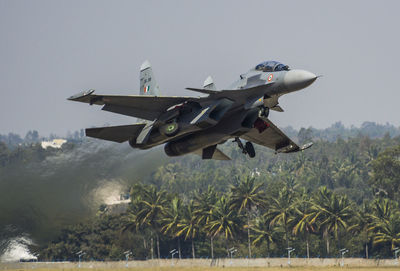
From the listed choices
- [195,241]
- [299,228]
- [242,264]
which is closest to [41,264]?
[242,264]

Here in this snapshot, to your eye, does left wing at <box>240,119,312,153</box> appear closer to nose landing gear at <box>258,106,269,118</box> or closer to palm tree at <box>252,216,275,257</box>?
nose landing gear at <box>258,106,269,118</box>

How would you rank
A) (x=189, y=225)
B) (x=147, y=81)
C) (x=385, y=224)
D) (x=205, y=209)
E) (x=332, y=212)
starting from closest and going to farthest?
(x=147, y=81)
(x=385, y=224)
(x=332, y=212)
(x=205, y=209)
(x=189, y=225)

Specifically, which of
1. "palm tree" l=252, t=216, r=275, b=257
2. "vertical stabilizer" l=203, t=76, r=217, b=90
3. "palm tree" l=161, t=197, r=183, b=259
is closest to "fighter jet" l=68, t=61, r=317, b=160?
"vertical stabilizer" l=203, t=76, r=217, b=90

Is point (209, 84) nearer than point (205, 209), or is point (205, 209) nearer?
point (209, 84)

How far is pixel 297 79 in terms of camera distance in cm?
3148

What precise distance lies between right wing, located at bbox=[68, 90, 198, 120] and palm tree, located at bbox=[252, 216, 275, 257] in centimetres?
5616

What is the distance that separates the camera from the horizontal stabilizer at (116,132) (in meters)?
35.9

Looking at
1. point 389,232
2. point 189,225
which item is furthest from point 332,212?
point 189,225

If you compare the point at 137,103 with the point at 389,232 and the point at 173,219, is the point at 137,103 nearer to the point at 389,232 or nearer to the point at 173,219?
the point at 389,232

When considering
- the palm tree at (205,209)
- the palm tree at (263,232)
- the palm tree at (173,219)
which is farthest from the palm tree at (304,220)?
the palm tree at (173,219)

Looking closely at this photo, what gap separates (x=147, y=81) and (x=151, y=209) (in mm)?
50308

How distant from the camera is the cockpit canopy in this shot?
107 ft

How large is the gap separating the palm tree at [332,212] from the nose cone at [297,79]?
56.6m

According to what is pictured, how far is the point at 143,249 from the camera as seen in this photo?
295ft
